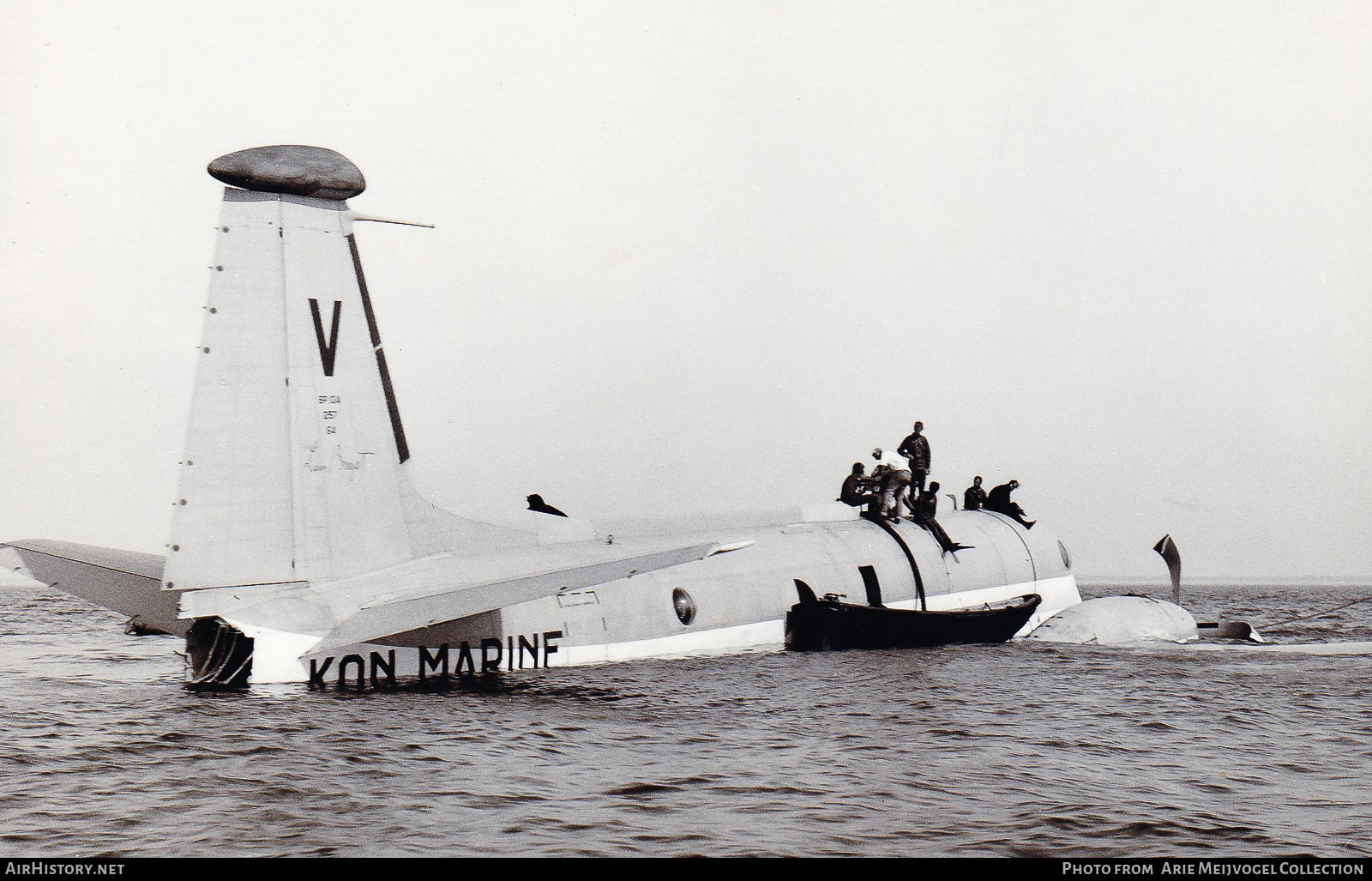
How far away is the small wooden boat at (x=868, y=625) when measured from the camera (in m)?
20.0

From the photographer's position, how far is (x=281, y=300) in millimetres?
13695

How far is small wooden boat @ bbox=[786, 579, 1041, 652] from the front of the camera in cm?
1995

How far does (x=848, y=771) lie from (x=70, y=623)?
120 ft

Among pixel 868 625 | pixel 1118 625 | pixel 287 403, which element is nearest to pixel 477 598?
pixel 287 403

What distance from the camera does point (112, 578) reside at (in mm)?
16328

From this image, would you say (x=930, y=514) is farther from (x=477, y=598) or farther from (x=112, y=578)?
(x=112, y=578)

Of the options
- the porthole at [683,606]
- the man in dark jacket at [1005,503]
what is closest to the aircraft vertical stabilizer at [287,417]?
the porthole at [683,606]

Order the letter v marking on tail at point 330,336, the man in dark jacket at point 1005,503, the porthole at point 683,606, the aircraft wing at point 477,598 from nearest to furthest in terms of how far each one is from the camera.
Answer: the aircraft wing at point 477,598 → the letter v marking on tail at point 330,336 → the porthole at point 683,606 → the man in dark jacket at point 1005,503

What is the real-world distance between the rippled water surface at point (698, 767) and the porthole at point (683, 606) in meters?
1.07

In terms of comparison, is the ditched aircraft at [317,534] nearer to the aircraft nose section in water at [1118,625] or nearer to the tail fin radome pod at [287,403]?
the tail fin radome pod at [287,403]

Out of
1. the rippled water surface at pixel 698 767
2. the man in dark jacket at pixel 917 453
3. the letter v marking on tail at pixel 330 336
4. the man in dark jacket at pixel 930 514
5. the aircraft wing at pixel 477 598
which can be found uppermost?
the letter v marking on tail at pixel 330 336

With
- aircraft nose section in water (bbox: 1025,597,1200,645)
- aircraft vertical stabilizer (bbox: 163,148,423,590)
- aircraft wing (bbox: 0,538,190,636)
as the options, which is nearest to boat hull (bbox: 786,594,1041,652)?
aircraft nose section in water (bbox: 1025,597,1200,645)
